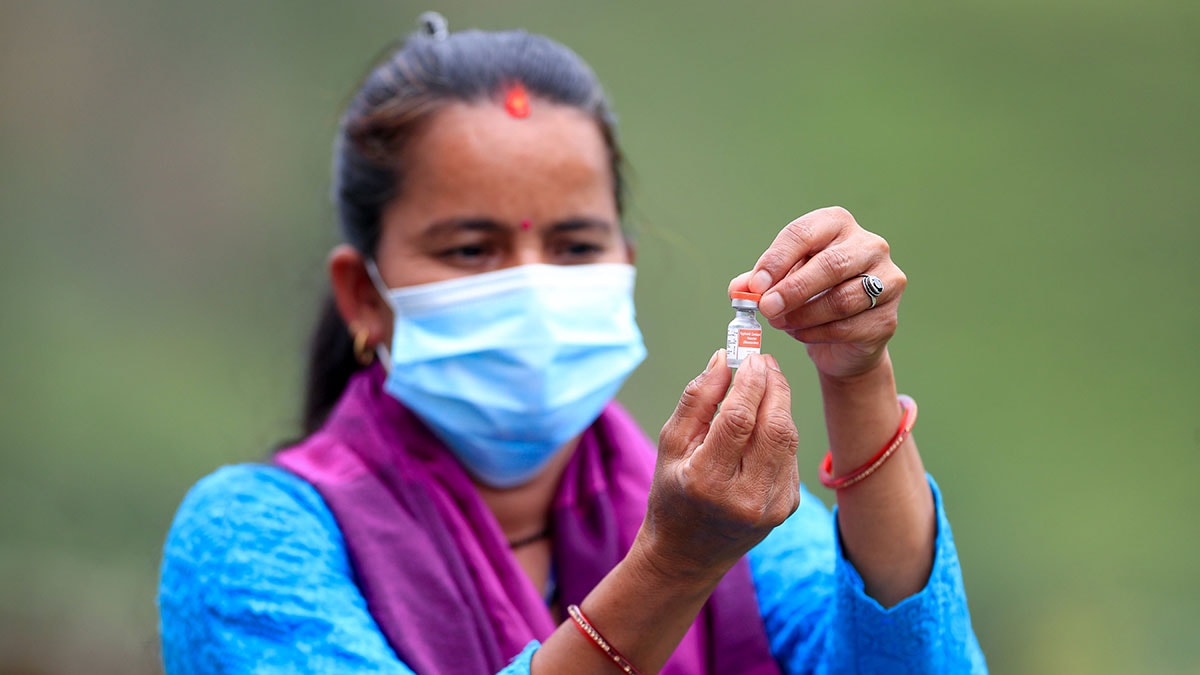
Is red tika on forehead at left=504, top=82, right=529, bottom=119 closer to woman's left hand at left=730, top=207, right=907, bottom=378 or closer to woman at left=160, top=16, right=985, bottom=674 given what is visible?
woman at left=160, top=16, right=985, bottom=674

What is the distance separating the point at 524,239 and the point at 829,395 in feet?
2.34

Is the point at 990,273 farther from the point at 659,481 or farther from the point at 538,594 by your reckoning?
the point at 659,481

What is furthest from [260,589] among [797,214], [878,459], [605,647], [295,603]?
[797,214]

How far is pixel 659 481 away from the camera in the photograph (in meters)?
1.38

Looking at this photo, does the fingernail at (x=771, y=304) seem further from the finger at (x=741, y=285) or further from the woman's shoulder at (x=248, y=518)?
the woman's shoulder at (x=248, y=518)

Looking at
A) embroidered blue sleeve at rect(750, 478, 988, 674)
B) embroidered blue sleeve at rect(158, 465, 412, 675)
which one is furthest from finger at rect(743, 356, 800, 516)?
embroidered blue sleeve at rect(158, 465, 412, 675)

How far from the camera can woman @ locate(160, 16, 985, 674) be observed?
145 cm

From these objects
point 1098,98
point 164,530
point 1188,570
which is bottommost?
point 164,530

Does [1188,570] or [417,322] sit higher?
[417,322]

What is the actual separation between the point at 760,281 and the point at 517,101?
959 mm

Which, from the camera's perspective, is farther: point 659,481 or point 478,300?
point 478,300

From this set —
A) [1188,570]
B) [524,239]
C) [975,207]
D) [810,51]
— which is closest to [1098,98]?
[975,207]

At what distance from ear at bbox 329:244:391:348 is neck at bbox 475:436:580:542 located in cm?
41

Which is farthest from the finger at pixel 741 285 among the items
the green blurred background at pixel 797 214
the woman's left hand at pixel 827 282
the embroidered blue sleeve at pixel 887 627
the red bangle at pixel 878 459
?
the green blurred background at pixel 797 214
